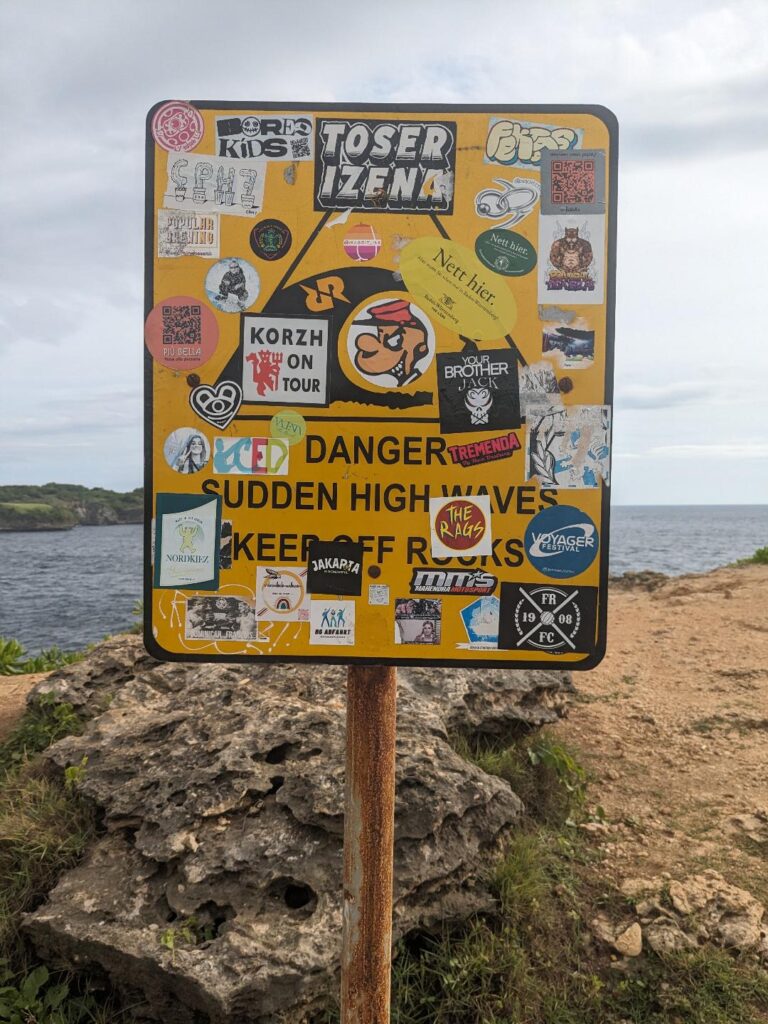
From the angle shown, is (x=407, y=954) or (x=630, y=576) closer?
(x=407, y=954)

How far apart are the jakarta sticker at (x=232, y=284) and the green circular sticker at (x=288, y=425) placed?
311mm

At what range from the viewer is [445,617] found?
77.2 inches

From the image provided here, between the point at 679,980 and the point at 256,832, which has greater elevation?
the point at 256,832

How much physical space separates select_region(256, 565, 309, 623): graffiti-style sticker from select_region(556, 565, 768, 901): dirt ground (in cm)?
261

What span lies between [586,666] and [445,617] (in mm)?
425

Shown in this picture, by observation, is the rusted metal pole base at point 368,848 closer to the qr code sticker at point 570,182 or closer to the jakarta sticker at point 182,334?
the jakarta sticker at point 182,334

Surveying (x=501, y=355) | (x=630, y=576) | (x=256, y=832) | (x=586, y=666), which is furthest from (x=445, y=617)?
(x=630, y=576)

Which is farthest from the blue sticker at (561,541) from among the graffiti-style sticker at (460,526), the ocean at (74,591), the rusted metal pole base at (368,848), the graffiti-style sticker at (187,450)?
the ocean at (74,591)

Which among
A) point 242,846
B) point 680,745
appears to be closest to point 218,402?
point 242,846

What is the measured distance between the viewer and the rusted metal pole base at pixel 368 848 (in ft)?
7.14

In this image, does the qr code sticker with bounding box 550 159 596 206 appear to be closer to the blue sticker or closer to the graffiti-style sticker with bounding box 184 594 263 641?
the blue sticker

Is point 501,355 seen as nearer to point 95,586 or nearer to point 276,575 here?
point 276,575

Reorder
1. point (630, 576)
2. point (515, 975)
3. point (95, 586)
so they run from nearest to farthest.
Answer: point (515, 975) → point (630, 576) → point (95, 586)

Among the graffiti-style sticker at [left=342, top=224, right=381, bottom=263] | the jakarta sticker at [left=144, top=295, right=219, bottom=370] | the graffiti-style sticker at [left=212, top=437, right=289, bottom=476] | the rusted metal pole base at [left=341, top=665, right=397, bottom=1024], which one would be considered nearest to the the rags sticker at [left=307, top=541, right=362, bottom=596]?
the graffiti-style sticker at [left=212, top=437, right=289, bottom=476]
